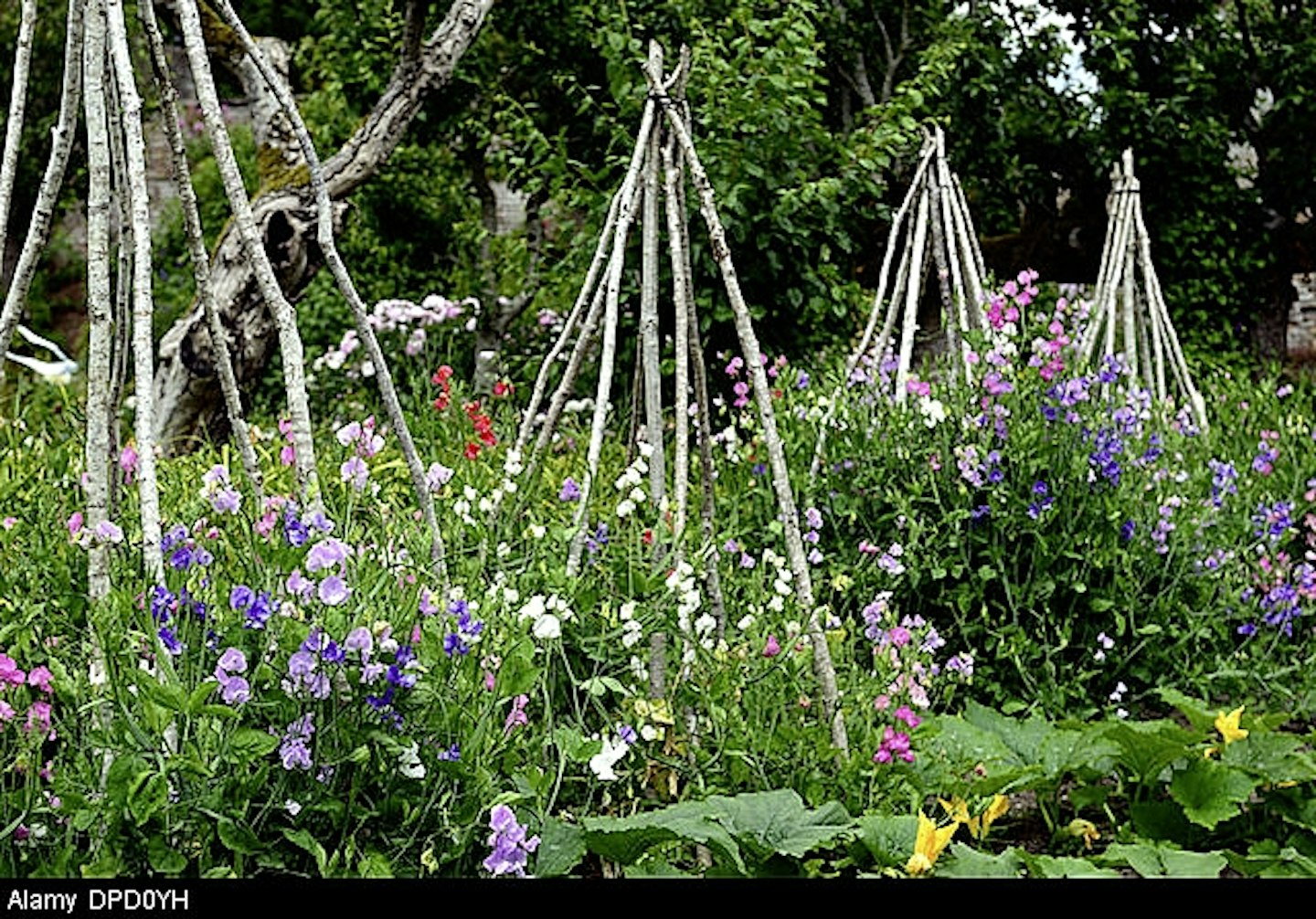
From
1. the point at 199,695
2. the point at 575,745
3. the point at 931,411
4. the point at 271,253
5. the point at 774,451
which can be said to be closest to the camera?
the point at 199,695

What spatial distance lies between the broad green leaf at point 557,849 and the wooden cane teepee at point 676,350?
0.57m

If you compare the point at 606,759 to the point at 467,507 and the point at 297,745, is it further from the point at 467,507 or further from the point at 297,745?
the point at 467,507

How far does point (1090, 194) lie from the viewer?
359 inches

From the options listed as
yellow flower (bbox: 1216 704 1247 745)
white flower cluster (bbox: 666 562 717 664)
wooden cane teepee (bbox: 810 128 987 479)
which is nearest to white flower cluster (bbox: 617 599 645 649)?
white flower cluster (bbox: 666 562 717 664)

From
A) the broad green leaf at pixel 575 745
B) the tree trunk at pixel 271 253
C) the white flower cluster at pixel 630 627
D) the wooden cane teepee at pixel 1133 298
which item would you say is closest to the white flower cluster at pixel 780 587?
the white flower cluster at pixel 630 627

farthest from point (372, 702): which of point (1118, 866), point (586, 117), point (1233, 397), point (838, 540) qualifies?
point (586, 117)

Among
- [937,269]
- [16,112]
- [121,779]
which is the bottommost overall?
[121,779]

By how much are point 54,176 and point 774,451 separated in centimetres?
128

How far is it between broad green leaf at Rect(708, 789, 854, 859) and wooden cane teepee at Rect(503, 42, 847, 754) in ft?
0.96

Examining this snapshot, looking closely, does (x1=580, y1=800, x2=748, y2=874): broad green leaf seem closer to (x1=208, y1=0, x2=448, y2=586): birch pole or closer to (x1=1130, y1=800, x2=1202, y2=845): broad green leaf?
(x1=208, y1=0, x2=448, y2=586): birch pole

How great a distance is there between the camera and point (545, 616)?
212 centimetres

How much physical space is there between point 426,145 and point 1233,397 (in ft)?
14.0

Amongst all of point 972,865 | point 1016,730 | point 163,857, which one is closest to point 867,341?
point 1016,730

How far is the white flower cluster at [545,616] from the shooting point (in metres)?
2.07
